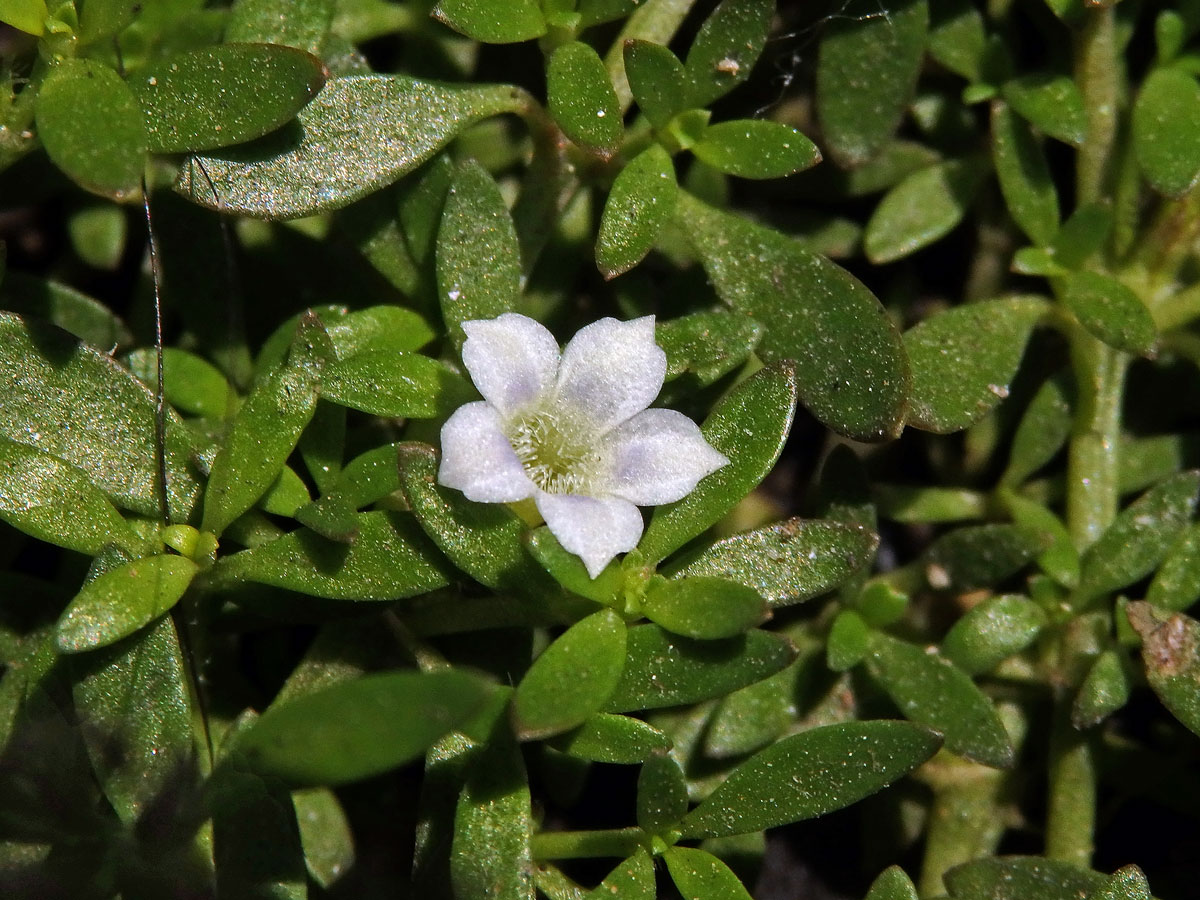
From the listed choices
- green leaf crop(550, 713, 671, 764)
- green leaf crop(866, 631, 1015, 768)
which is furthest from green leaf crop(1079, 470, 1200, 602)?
green leaf crop(550, 713, 671, 764)

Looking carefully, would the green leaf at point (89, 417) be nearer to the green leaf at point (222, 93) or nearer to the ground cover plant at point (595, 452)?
the ground cover plant at point (595, 452)

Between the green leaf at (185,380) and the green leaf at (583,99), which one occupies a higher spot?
the green leaf at (583,99)

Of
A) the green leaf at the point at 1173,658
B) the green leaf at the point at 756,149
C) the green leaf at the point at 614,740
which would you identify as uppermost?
the green leaf at the point at 756,149

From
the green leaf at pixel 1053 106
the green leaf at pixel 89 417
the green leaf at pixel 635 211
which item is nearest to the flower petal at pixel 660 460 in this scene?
the green leaf at pixel 635 211

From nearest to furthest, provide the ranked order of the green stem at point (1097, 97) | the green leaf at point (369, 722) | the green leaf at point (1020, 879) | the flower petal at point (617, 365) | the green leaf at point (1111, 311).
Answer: the green leaf at point (369, 722) → the flower petal at point (617, 365) → the green leaf at point (1020, 879) → the green leaf at point (1111, 311) → the green stem at point (1097, 97)

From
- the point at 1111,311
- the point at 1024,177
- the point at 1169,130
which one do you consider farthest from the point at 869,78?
the point at 1111,311

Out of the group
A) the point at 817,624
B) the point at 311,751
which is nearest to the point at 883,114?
the point at 817,624

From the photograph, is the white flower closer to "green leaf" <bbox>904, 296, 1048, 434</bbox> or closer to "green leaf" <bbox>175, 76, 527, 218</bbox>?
"green leaf" <bbox>175, 76, 527, 218</bbox>
